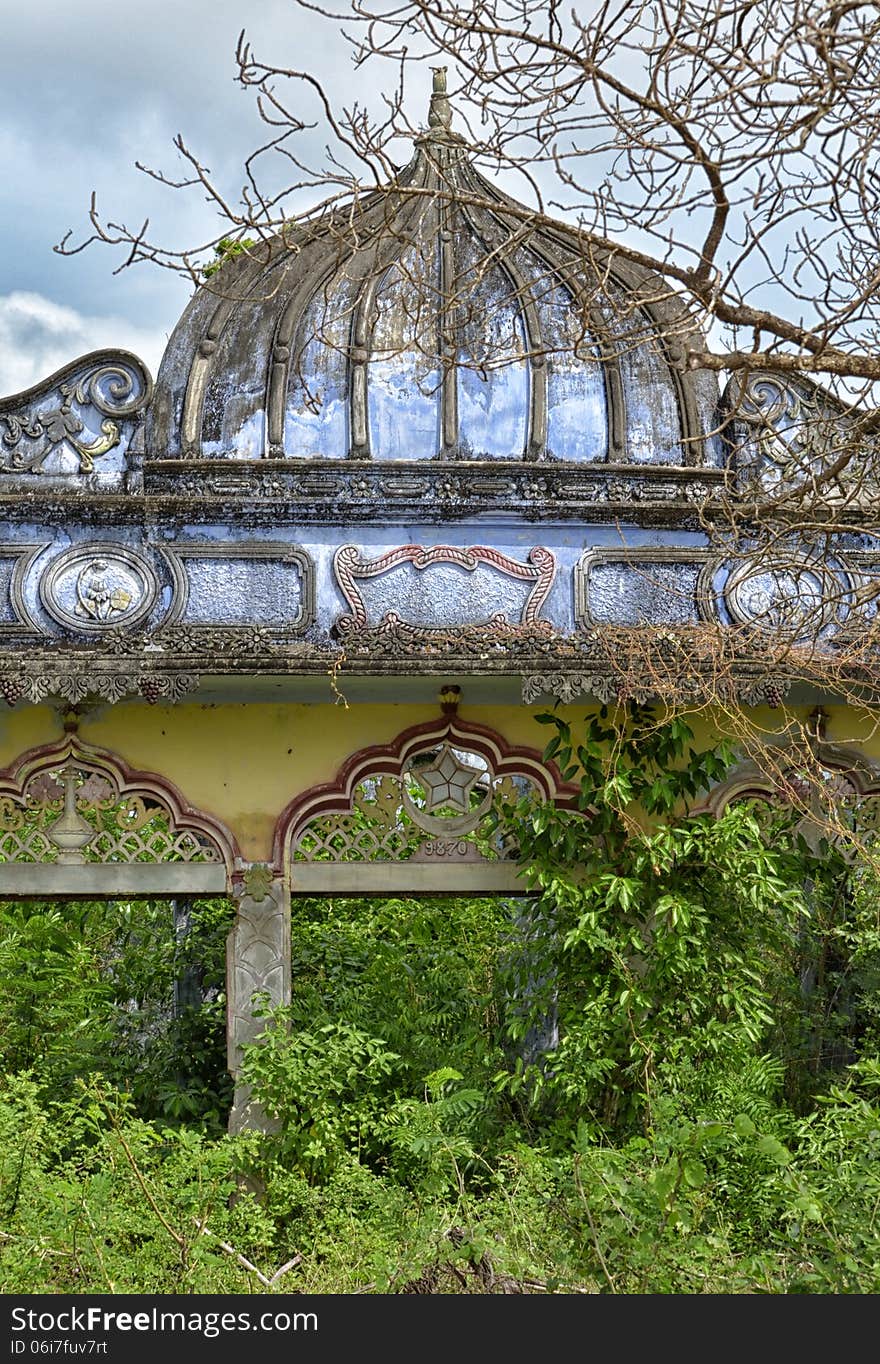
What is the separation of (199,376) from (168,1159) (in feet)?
13.0

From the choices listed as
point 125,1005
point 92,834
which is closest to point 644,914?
point 92,834

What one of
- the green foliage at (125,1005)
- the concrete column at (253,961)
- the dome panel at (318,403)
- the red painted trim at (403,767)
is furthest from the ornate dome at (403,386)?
the green foliage at (125,1005)

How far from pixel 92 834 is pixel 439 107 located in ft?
14.3

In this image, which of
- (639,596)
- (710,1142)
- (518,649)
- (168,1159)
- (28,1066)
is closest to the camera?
(710,1142)

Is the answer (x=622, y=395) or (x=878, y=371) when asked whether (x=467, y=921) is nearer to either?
(x=622, y=395)

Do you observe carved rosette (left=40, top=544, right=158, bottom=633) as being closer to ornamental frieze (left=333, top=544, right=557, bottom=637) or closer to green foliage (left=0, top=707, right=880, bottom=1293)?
ornamental frieze (left=333, top=544, right=557, bottom=637)

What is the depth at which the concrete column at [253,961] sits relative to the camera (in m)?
8.45

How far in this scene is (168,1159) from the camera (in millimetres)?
7320

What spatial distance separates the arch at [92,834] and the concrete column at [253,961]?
18cm

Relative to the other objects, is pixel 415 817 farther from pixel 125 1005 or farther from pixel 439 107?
pixel 125 1005

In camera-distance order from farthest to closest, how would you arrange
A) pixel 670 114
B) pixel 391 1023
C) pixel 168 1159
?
pixel 391 1023 < pixel 168 1159 < pixel 670 114

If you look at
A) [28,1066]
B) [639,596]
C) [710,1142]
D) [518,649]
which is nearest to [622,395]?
[639,596]

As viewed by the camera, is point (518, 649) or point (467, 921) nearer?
point (518, 649)

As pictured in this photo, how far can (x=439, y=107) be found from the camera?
955 centimetres
